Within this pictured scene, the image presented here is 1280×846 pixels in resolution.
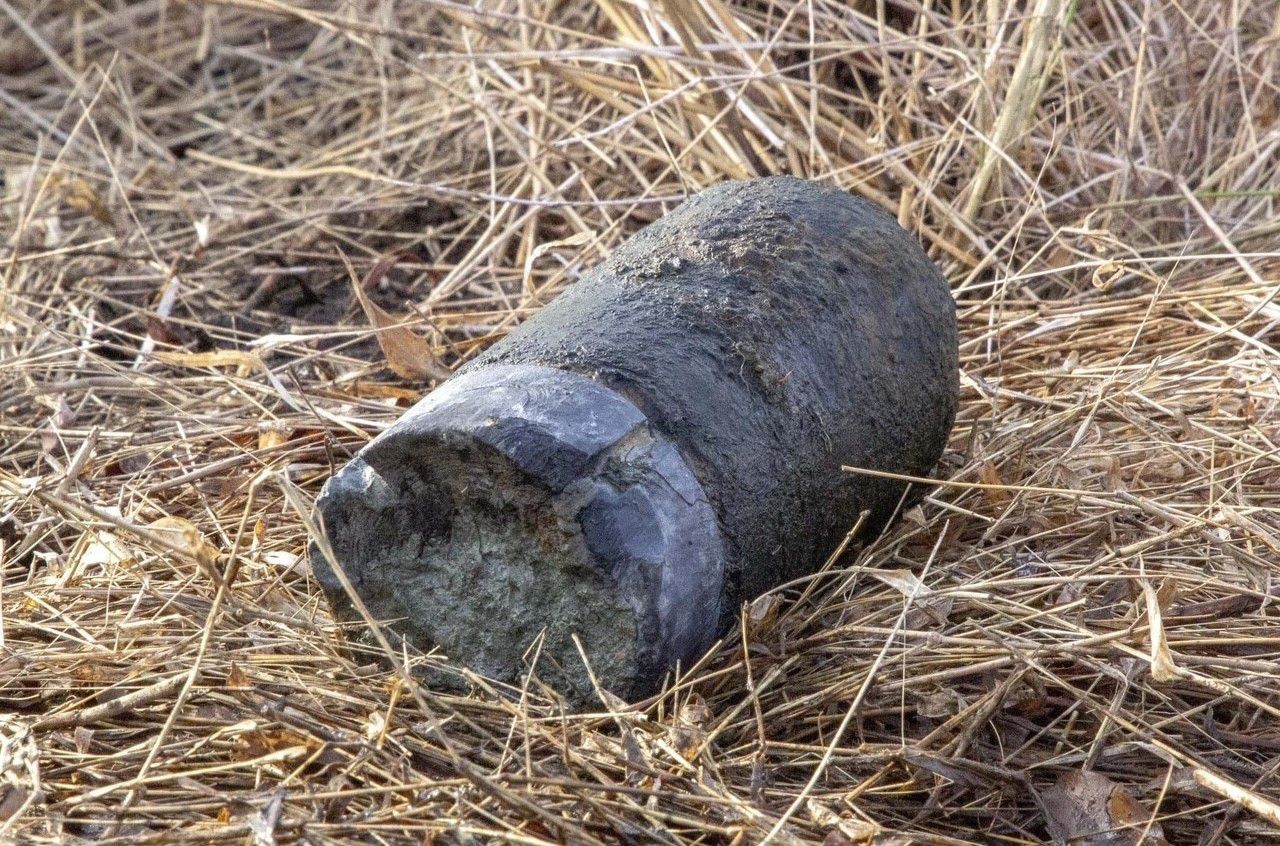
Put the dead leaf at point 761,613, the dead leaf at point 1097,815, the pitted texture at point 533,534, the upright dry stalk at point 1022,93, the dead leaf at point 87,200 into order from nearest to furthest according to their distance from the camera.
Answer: the dead leaf at point 1097,815 → the pitted texture at point 533,534 → the dead leaf at point 761,613 → the upright dry stalk at point 1022,93 → the dead leaf at point 87,200

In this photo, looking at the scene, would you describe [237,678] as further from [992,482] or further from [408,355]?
[992,482]

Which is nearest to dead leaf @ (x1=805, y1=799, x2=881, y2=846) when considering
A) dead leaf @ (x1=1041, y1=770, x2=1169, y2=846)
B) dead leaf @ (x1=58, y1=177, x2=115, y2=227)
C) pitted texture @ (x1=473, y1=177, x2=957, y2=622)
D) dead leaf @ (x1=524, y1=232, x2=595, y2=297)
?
dead leaf @ (x1=1041, y1=770, x2=1169, y2=846)

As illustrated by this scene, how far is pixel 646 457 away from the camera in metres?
1.98

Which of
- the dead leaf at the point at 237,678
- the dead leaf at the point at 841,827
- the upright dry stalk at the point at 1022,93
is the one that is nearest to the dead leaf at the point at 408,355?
the dead leaf at the point at 237,678

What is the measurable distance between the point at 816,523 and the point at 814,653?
0.70 feet

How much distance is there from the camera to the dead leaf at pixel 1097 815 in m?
1.81

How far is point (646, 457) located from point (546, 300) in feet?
5.13

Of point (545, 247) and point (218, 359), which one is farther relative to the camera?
point (545, 247)

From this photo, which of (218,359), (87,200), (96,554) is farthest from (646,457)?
(87,200)

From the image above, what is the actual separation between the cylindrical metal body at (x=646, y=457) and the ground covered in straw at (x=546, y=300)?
3.8 inches

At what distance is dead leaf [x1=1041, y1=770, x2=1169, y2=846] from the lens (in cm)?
181

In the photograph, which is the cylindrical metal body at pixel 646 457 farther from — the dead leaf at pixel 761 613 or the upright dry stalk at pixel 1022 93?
the upright dry stalk at pixel 1022 93

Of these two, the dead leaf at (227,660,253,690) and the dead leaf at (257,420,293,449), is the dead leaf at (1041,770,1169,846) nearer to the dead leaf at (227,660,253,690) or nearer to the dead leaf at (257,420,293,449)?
the dead leaf at (227,660,253,690)

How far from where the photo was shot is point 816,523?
2.22m
